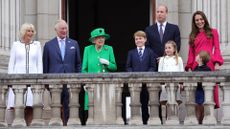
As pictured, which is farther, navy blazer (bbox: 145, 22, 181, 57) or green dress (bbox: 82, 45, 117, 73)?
navy blazer (bbox: 145, 22, 181, 57)

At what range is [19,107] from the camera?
59.6 feet

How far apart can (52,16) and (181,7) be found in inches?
103

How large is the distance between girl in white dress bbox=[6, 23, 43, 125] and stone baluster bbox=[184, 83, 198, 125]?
251 cm

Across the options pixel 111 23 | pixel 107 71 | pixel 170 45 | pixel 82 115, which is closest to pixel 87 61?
pixel 107 71

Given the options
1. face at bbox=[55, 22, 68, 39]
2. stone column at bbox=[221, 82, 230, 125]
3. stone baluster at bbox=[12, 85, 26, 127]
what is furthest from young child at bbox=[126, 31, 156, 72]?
stone baluster at bbox=[12, 85, 26, 127]

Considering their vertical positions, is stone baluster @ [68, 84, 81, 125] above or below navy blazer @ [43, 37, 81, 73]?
below

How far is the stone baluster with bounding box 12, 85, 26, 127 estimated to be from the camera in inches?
714

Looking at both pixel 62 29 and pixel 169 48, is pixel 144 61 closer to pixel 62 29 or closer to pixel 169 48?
pixel 169 48

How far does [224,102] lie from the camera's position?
1808 centimetres

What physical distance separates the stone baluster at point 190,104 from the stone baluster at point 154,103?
470mm

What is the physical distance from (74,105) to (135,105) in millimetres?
1004

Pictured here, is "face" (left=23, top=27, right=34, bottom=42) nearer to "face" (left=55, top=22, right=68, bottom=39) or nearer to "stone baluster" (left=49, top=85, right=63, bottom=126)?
"face" (left=55, top=22, right=68, bottom=39)

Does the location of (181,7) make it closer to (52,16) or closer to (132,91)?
(52,16)

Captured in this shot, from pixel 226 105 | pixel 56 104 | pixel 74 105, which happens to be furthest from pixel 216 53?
pixel 56 104
